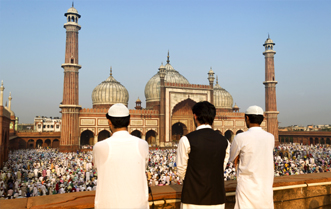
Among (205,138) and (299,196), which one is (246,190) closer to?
(205,138)

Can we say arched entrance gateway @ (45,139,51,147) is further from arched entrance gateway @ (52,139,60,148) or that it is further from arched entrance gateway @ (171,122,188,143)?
arched entrance gateway @ (171,122,188,143)

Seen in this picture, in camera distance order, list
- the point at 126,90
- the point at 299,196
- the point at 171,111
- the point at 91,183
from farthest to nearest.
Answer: the point at 126,90, the point at 171,111, the point at 91,183, the point at 299,196

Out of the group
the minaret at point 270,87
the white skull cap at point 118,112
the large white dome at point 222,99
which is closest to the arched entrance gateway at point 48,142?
the large white dome at point 222,99

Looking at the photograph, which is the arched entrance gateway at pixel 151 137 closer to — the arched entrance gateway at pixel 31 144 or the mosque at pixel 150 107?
the mosque at pixel 150 107

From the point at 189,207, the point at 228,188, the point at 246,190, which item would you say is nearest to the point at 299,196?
the point at 228,188

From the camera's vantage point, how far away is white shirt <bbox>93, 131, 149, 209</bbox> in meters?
1.69

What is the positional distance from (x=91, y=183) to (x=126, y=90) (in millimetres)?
22723

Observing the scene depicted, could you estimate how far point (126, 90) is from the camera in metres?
31.7

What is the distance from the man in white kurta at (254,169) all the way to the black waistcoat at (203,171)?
1.12 feet

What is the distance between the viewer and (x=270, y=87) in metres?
31.1

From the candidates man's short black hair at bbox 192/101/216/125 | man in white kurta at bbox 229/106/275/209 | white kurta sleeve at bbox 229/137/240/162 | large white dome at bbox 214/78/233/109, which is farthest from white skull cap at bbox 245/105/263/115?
large white dome at bbox 214/78/233/109

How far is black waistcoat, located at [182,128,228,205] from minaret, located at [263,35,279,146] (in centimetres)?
3114

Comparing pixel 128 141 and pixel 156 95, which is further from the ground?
pixel 156 95

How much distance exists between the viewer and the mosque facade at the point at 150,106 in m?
23.8
